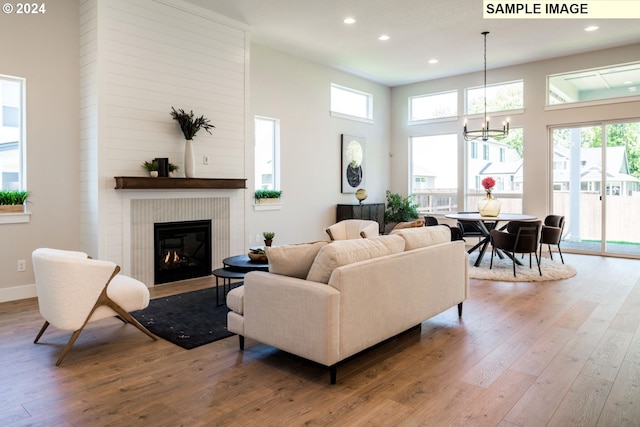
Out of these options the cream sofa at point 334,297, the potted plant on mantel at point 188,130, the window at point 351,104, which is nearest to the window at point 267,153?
the window at point 351,104

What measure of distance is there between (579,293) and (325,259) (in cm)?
367

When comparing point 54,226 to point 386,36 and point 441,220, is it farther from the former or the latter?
point 441,220

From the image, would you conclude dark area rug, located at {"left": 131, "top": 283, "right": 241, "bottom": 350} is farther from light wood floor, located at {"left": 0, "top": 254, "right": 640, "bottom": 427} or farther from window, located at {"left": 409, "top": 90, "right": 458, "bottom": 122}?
window, located at {"left": 409, "top": 90, "right": 458, "bottom": 122}

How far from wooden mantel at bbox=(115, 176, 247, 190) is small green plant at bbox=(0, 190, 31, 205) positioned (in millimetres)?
937

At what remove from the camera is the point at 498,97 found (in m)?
8.45

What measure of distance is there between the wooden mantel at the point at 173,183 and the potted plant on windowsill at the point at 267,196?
2.47ft

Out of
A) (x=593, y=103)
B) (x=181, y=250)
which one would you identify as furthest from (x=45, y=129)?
(x=593, y=103)

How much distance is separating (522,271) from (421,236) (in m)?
3.19

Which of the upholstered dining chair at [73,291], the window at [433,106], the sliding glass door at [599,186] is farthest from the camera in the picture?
the window at [433,106]

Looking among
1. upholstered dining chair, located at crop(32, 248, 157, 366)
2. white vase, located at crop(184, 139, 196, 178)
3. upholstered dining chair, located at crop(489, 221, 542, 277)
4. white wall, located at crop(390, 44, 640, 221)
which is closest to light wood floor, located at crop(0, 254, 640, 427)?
upholstered dining chair, located at crop(32, 248, 157, 366)

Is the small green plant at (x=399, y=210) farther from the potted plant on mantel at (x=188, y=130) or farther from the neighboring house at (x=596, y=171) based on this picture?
the potted plant on mantel at (x=188, y=130)

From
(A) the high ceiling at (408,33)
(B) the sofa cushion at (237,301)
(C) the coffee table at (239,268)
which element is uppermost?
(A) the high ceiling at (408,33)

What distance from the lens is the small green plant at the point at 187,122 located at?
210 inches

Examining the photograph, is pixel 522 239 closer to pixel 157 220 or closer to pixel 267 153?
pixel 267 153
